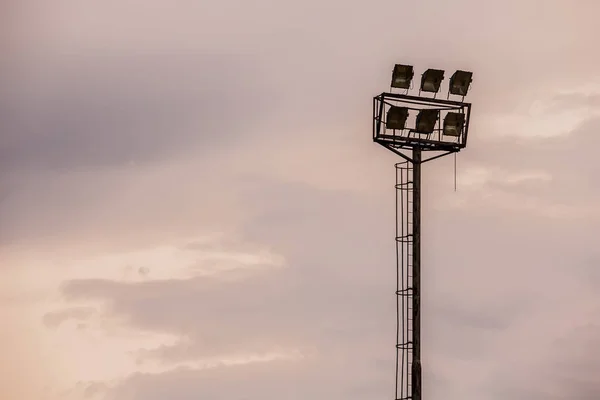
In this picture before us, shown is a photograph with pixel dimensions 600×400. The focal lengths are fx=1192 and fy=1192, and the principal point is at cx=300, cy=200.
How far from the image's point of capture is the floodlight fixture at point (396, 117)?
50000 mm

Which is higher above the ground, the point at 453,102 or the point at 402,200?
the point at 453,102

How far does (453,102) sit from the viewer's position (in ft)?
168

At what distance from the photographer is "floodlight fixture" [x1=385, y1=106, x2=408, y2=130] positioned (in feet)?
164

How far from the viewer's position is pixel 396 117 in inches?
1970

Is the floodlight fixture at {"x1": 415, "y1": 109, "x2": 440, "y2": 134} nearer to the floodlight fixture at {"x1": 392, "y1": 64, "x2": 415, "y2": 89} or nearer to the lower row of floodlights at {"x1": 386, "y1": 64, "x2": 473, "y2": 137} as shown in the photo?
the lower row of floodlights at {"x1": 386, "y1": 64, "x2": 473, "y2": 137}

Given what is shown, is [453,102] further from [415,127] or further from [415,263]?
[415,263]

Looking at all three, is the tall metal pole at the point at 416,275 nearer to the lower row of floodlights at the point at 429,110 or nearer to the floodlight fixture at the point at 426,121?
the floodlight fixture at the point at 426,121

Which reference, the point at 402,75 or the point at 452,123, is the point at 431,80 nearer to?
the point at 402,75

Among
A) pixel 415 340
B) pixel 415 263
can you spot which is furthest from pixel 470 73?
pixel 415 340

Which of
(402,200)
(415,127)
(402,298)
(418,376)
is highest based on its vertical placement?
(415,127)

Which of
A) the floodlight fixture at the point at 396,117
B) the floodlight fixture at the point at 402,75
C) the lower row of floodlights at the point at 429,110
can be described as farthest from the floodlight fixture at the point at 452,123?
the floodlight fixture at the point at 402,75

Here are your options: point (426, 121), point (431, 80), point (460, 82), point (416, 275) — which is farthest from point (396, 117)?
point (416, 275)

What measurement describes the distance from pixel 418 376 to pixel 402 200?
7.47 m

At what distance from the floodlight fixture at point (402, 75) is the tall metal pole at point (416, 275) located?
280 cm
